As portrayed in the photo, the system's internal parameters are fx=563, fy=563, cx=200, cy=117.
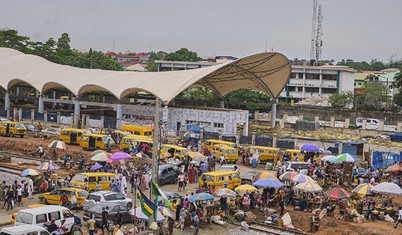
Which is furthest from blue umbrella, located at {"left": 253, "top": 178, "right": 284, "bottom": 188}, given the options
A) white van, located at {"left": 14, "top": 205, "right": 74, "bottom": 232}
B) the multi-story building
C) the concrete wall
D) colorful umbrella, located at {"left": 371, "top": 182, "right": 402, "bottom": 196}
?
the multi-story building

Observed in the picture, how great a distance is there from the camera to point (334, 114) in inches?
2832

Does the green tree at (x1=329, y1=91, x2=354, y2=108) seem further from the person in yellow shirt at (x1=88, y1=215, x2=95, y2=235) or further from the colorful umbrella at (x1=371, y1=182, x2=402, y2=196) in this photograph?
the person in yellow shirt at (x1=88, y1=215, x2=95, y2=235)

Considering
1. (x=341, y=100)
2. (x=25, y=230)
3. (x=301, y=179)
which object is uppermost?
(x=341, y=100)

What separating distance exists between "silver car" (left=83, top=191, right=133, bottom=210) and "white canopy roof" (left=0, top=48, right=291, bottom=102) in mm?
24983

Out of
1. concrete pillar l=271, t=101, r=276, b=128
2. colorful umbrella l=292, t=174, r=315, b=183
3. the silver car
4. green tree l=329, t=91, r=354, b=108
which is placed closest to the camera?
the silver car

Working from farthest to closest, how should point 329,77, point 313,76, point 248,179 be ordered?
1. point 313,76
2. point 329,77
3. point 248,179

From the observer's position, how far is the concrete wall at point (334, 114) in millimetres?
69363

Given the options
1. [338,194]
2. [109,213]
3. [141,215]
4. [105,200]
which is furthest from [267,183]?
[109,213]

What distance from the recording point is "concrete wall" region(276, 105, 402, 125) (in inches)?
2731

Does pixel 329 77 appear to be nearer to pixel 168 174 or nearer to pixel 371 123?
pixel 371 123

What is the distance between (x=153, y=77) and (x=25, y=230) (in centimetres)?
3700

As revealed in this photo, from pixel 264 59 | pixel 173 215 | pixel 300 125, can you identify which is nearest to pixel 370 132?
pixel 300 125

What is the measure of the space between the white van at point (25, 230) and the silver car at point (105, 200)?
166 inches

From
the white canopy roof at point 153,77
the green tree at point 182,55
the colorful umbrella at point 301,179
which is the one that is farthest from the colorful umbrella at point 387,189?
the green tree at point 182,55
